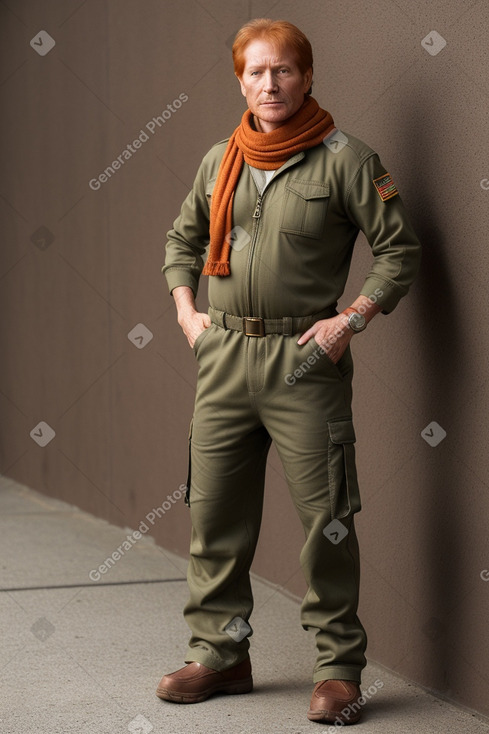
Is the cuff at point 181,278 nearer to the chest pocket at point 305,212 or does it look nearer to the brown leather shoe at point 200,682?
the chest pocket at point 305,212

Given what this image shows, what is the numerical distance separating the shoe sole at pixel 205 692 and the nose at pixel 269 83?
1.48 m

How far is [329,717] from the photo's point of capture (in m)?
2.70

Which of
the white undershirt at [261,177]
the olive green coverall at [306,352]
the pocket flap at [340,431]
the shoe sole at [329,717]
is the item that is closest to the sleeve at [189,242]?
the olive green coverall at [306,352]

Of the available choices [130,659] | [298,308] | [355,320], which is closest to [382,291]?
[355,320]

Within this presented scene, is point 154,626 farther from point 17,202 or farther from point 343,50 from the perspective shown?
point 17,202

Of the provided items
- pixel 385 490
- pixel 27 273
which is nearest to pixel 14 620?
pixel 385 490

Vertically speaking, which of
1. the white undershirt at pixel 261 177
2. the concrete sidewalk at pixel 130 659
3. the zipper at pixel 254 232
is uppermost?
the white undershirt at pixel 261 177

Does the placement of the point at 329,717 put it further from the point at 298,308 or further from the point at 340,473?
the point at 298,308

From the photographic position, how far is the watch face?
266cm

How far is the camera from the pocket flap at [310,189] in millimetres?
2666

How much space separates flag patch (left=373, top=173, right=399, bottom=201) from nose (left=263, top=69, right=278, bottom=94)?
316 mm

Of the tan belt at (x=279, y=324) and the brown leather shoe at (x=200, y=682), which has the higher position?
the tan belt at (x=279, y=324)

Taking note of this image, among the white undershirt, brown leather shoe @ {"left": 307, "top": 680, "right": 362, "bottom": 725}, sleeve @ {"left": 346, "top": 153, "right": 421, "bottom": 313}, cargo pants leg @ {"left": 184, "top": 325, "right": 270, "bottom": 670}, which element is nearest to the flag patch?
sleeve @ {"left": 346, "top": 153, "right": 421, "bottom": 313}

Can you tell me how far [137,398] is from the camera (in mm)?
4766
